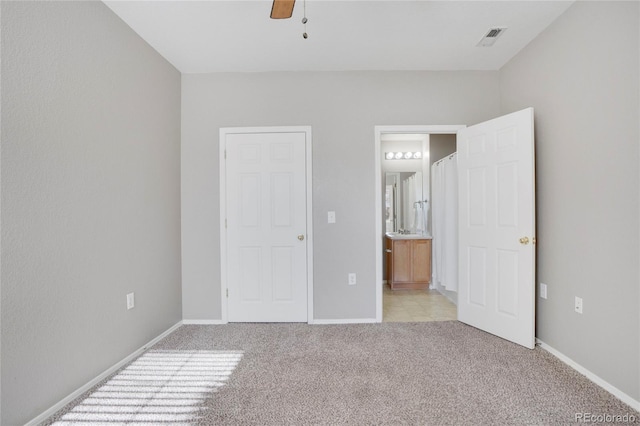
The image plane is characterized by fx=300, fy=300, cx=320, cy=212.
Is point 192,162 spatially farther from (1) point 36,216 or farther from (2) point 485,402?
(2) point 485,402

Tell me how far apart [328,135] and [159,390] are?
2.50 meters

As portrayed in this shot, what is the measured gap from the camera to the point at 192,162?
310 centimetres

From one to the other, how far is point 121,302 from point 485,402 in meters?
2.54

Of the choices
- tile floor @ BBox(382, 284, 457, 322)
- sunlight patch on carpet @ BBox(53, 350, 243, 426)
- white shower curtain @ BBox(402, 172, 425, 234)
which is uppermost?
A: white shower curtain @ BBox(402, 172, 425, 234)

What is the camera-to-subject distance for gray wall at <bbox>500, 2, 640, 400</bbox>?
176 cm

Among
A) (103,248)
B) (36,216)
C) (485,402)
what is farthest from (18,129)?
(485,402)

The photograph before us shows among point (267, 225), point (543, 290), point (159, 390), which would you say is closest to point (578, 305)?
point (543, 290)

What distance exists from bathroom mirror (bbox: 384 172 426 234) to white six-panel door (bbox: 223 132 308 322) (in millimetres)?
2245

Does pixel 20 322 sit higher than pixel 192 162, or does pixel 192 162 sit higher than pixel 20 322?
pixel 192 162

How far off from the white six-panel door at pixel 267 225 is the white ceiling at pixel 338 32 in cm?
74

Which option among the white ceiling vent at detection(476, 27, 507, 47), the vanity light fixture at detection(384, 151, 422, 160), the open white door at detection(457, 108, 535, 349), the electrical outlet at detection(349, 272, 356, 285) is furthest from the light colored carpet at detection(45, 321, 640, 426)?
the vanity light fixture at detection(384, 151, 422, 160)

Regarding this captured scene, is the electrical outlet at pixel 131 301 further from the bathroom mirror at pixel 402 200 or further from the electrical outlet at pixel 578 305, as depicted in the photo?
the bathroom mirror at pixel 402 200

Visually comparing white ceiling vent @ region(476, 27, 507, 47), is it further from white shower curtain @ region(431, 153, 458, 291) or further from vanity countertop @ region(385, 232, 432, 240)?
vanity countertop @ region(385, 232, 432, 240)

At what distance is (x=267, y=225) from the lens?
10.1ft
